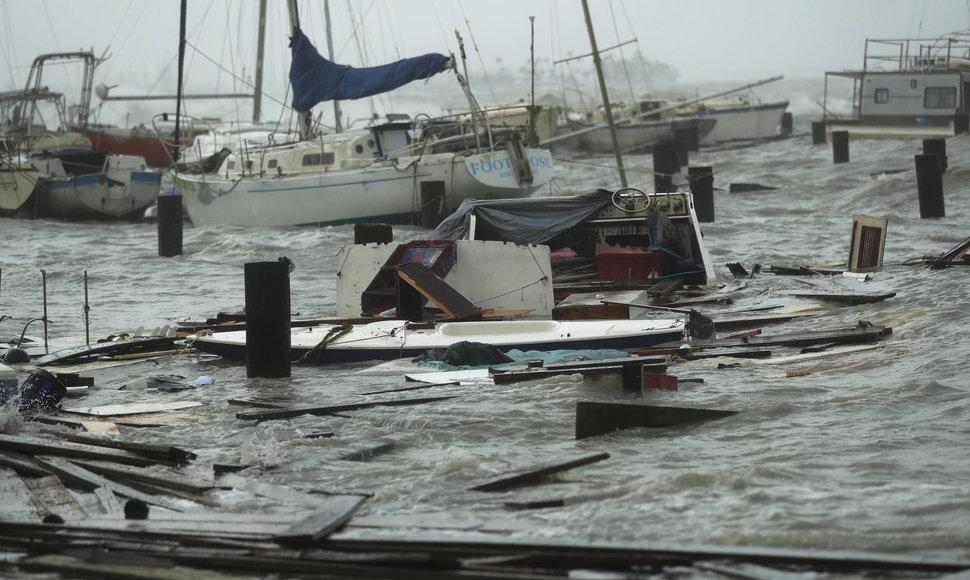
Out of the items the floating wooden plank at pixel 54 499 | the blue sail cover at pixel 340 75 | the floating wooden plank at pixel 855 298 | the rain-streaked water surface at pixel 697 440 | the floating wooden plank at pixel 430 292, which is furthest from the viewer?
the blue sail cover at pixel 340 75

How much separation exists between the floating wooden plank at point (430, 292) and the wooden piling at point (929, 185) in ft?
45.3

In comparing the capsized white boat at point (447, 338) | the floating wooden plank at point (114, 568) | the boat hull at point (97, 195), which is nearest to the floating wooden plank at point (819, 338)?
the capsized white boat at point (447, 338)

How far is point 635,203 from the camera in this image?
15383 millimetres

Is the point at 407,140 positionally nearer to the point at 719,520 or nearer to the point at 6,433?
the point at 6,433

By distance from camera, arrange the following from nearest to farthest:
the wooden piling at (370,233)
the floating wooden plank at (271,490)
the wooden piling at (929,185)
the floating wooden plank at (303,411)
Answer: the floating wooden plank at (271,490) < the floating wooden plank at (303,411) < the wooden piling at (370,233) < the wooden piling at (929,185)

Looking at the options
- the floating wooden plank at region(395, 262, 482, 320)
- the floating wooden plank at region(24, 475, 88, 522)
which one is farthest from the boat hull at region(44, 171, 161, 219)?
the floating wooden plank at region(24, 475, 88, 522)

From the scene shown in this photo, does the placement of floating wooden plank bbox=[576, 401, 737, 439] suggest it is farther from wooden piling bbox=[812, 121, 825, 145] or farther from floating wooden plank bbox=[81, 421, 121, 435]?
wooden piling bbox=[812, 121, 825, 145]

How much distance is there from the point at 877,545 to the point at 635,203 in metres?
10.5

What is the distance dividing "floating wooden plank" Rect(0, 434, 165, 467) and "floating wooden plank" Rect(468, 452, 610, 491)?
2.15 metres

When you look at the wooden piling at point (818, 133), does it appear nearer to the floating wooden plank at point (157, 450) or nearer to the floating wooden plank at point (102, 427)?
the floating wooden plank at point (102, 427)

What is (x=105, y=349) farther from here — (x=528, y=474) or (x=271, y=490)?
(x=528, y=474)

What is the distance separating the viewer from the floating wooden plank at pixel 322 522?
5055mm

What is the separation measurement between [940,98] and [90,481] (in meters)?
44.0

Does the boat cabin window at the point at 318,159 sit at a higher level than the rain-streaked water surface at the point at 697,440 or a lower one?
higher
